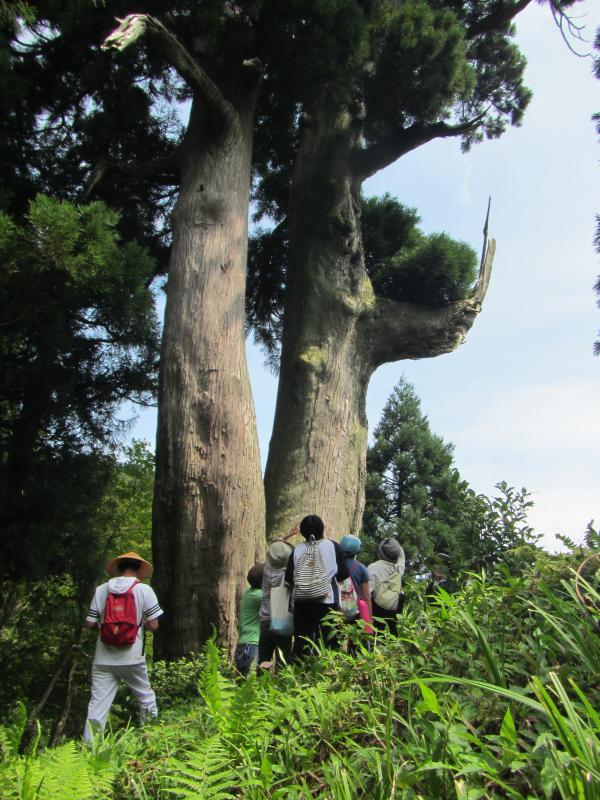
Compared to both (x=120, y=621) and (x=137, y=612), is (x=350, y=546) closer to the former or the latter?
(x=137, y=612)

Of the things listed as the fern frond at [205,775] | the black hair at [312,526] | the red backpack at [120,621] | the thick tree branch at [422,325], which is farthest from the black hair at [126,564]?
the thick tree branch at [422,325]

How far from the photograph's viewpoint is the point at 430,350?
34.1 feet

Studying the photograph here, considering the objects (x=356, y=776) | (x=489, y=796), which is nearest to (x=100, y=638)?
(x=356, y=776)

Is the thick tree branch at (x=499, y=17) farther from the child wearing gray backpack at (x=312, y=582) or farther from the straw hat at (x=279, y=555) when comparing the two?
the child wearing gray backpack at (x=312, y=582)

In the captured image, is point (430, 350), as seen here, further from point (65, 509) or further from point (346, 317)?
point (65, 509)

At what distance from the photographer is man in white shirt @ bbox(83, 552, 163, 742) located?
514 centimetres

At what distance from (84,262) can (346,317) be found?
365 cm

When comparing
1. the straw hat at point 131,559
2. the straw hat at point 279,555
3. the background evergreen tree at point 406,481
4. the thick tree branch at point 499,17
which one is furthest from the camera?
the background evergreen tree at point 406,481

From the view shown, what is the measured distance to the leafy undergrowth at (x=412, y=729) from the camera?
1798 millimetres

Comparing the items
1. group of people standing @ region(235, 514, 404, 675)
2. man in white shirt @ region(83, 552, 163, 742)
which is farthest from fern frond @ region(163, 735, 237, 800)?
man in white shirt @ region(83, 552, 163, 742)

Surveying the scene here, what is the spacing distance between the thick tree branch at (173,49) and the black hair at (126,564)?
425 cm

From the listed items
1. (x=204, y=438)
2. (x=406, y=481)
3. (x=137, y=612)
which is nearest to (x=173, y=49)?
(x=204, y=438)

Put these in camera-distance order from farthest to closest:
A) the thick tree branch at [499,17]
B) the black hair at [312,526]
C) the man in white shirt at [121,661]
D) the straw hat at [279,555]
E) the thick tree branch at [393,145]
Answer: the thick tree branch at [499,17], the thick tree branch at [393,145], the straw hat at [279,555], the black hair at [312,526], the man in white shirt at [121,661]

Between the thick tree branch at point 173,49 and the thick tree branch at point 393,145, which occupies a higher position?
the thick tree branch at point 393,145
